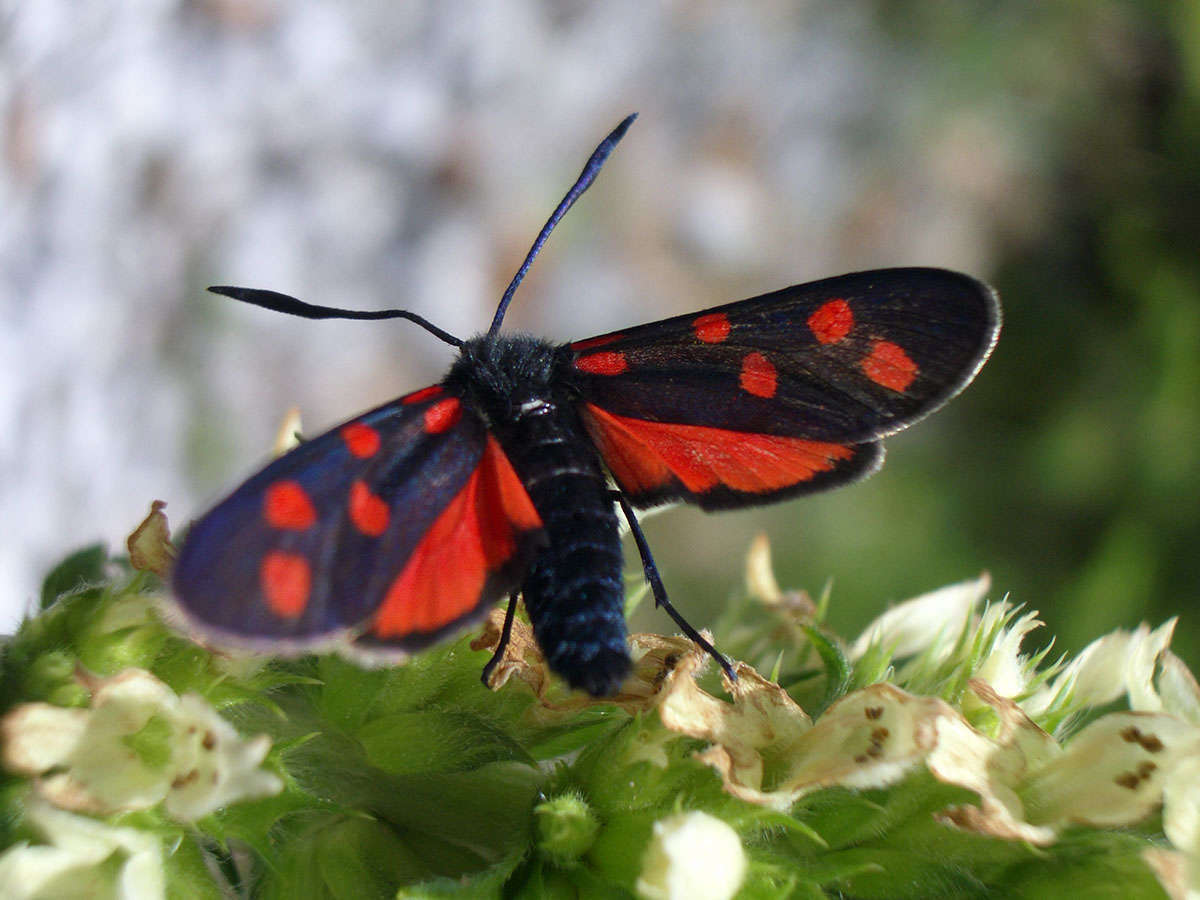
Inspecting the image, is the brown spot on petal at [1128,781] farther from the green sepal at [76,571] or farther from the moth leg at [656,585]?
the green sepal at [76,571]

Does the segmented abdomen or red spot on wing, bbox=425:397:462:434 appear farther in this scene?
red spot on wing, bbox=425:397:462:434

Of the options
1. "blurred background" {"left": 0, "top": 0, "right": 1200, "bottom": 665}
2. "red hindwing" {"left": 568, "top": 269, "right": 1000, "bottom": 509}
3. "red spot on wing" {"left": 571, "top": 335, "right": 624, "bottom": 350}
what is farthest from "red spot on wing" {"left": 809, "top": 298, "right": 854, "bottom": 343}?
"blurred background" {"left": 0, "top": 0, "right": 1200, "bottom": 665}

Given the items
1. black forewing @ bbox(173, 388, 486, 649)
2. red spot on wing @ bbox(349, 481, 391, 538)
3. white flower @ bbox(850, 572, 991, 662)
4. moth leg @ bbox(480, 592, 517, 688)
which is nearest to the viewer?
black forewing @ bbox(173, 388, 486, 649)

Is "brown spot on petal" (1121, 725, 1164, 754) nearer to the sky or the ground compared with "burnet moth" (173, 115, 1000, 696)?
nearer to the ground

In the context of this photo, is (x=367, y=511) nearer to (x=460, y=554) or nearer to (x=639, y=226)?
(x=460, y=554)

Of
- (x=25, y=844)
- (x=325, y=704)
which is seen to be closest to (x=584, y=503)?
(x=325, y=704)

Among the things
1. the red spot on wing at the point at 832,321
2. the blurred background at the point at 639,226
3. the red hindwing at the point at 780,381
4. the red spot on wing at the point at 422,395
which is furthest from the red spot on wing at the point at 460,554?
the blurred background at the point at 639,226

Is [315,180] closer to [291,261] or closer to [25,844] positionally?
[291,261]

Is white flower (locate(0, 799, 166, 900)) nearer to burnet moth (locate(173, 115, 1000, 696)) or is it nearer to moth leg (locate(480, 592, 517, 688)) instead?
burnet moth (locate(173, 115, 1000, 696))
